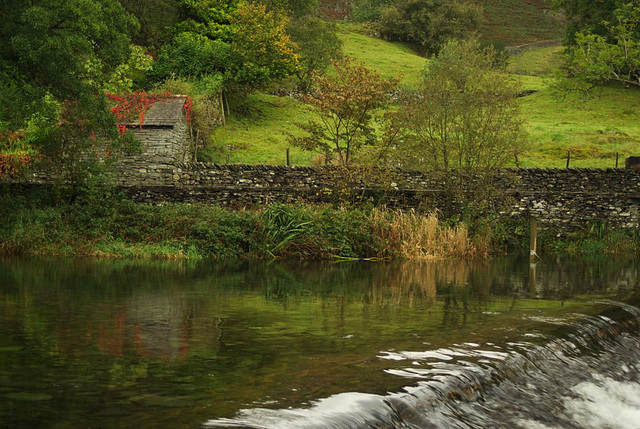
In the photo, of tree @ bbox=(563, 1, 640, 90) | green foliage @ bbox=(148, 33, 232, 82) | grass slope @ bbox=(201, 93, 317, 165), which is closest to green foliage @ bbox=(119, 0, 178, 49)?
green foliage @ bbox=(148, 33, 232, 82)

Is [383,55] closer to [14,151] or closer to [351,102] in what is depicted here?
[351,102]

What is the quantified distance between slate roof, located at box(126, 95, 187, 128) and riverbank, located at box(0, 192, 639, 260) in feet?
19.5

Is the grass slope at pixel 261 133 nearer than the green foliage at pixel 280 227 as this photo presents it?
No

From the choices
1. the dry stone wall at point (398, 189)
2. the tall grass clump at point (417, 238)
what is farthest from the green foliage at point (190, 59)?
the tall grass clump at point (417, 238)

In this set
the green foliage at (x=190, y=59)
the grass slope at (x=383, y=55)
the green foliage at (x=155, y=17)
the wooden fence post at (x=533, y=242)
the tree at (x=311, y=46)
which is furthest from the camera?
the grass slope at (x=383, y=55)

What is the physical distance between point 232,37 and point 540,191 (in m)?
24.7

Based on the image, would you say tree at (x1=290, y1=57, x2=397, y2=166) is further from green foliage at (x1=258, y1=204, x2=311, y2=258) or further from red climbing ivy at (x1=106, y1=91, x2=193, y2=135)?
red climbing ivy at (x1=106, y1=91, x2=193, y2=135)

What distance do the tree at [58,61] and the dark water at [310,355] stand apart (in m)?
6.94

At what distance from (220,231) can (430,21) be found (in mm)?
58751

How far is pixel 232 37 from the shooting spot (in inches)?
1935

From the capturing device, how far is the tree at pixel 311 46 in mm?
55125

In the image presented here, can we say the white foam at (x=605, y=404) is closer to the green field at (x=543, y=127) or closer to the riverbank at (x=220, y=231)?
the riverbank at (x=220, y=231)

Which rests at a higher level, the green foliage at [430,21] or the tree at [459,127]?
the green foliage at [430,21]

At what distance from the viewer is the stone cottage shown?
30641 millimetres
